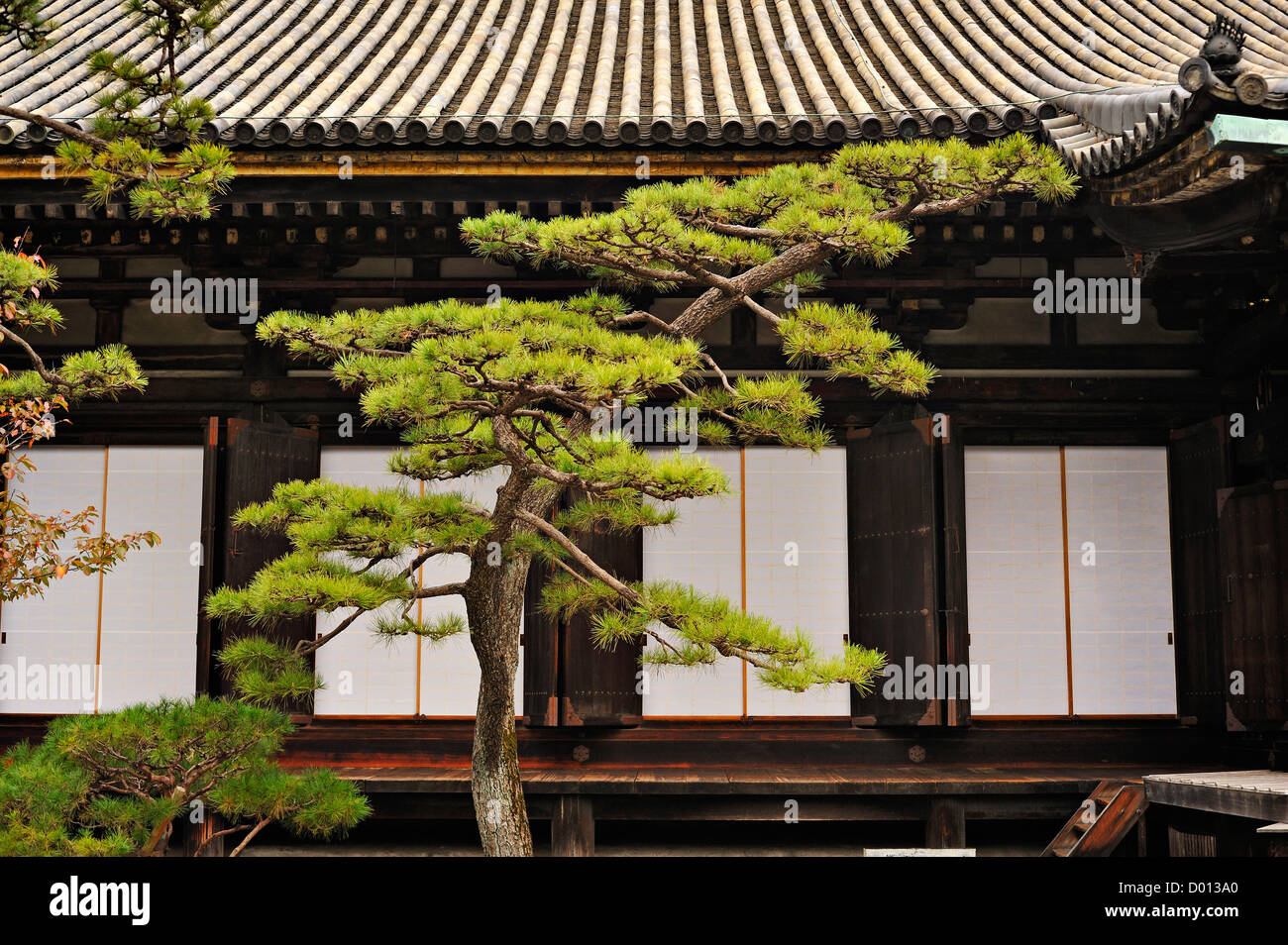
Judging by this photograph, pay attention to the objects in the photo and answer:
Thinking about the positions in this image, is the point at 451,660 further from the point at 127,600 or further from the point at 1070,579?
the point at 1070,579

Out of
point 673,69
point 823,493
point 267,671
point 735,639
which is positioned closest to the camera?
point 735,639

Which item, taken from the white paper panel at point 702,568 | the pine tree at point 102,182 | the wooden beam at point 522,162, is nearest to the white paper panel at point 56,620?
the wooden beam at point 522,162

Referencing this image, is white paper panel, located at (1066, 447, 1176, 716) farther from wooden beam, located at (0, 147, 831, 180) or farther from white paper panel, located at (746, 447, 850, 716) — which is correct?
wooden beam, located at (0, 147, 831, 180)

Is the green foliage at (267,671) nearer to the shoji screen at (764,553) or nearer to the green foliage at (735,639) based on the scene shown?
the green foliage at (735,639)

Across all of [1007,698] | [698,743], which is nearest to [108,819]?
[698,743]

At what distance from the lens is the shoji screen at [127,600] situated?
8.22m

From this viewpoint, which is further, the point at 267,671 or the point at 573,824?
the point at 573,824

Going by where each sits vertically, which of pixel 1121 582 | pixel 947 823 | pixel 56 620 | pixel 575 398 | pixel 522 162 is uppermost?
pixel 522 162

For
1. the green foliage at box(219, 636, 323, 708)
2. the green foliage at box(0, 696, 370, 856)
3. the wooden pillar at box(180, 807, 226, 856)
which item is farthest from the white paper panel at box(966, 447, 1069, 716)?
the wooden pillar at box(180, 807, 226, 856)

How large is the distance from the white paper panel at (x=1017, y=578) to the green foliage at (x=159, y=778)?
4.72m

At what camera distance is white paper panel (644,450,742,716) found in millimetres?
8047

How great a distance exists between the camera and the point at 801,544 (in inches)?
323

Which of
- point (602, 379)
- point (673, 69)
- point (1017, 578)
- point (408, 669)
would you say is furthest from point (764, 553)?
point (602, 379)

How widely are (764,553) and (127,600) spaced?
4632mm
